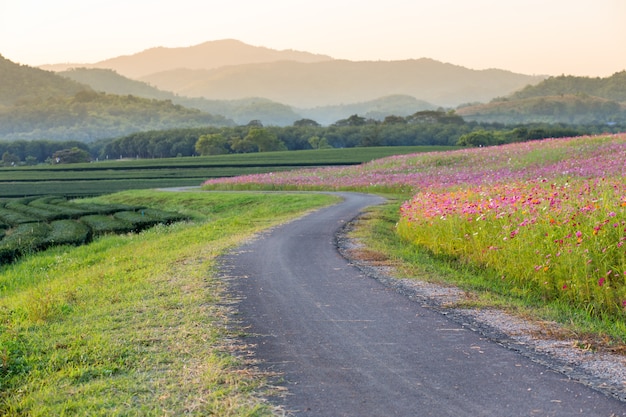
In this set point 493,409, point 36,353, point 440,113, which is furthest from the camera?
point 440,113

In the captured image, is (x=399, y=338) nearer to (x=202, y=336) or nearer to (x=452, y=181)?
(x=202, y=336)

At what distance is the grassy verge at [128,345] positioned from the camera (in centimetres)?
743

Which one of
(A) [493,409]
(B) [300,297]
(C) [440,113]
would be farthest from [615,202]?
(C) [440,113]

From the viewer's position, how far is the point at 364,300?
1227 centimetres

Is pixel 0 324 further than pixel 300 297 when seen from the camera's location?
No

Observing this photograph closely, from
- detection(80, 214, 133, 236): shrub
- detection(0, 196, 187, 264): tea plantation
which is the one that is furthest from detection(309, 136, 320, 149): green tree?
detection(80, 214, 133, 236): shrub

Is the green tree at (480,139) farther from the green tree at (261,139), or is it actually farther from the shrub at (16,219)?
the shrub at (16,219)

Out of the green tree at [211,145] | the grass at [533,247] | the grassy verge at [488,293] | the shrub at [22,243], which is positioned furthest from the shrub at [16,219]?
the green tree at [211,145]

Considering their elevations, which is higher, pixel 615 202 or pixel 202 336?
pixel 615 202

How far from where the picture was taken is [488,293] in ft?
41.9

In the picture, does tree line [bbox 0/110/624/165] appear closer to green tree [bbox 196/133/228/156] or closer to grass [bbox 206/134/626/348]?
green tree [bbox 196/133/228/156]

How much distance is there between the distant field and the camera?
65.5 metres

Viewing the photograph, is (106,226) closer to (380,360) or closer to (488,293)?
(488,293)

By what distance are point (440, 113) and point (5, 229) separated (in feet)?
563
